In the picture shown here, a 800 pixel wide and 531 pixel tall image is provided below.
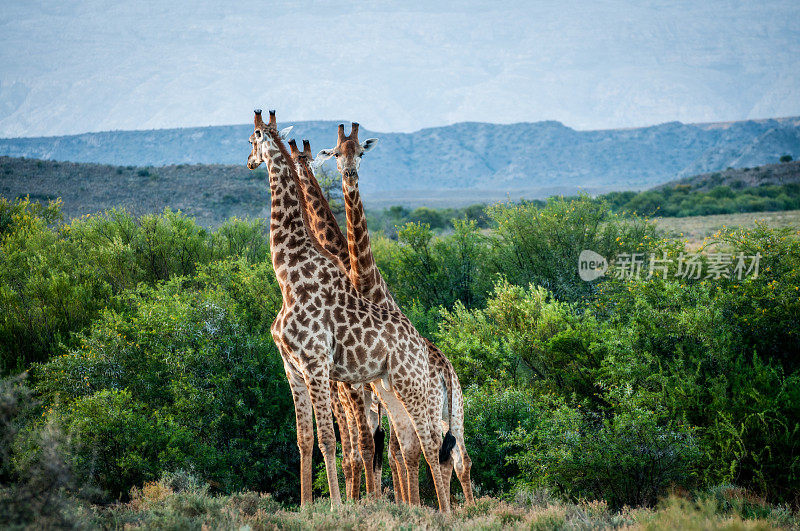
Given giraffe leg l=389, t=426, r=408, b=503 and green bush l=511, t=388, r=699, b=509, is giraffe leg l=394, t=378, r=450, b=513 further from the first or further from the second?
green bush l=511, t=388, r=699, b=509

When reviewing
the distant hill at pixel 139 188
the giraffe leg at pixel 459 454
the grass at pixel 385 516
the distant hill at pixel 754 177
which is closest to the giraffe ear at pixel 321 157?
the giraffe leg at pixel 459 454

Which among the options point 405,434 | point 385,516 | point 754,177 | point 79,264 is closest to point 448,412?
point 405,434

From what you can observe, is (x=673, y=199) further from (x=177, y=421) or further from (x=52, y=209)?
(x=177, y=421)

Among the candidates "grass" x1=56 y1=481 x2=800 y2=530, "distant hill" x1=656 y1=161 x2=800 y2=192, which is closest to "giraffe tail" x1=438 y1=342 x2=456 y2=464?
"grass" x1=56 y1=481 x2=800 y2=530

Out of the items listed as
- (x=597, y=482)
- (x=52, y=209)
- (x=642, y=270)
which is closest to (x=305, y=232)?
(x=597, y=482)

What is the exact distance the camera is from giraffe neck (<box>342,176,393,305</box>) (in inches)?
336

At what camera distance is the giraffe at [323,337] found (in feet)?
26.0

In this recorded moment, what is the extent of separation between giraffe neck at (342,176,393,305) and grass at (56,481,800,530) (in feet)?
9.62

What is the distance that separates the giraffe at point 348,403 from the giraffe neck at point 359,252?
20.4 inches

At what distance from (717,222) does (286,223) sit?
190 feet

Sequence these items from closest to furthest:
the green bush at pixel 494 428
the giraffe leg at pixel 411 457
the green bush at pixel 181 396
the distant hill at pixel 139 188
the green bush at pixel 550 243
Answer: the giraffe leg at pixel 411 457 < the green bush at pixel 181 396 < the green bush at pixel 494 428 < the green bush at pixel 550 243 < the distant hill at pixel 139 188

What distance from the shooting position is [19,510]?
17.3 feet

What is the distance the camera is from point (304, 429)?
804cm

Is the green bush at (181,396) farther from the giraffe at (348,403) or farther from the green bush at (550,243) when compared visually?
the green bush at (550,243)
